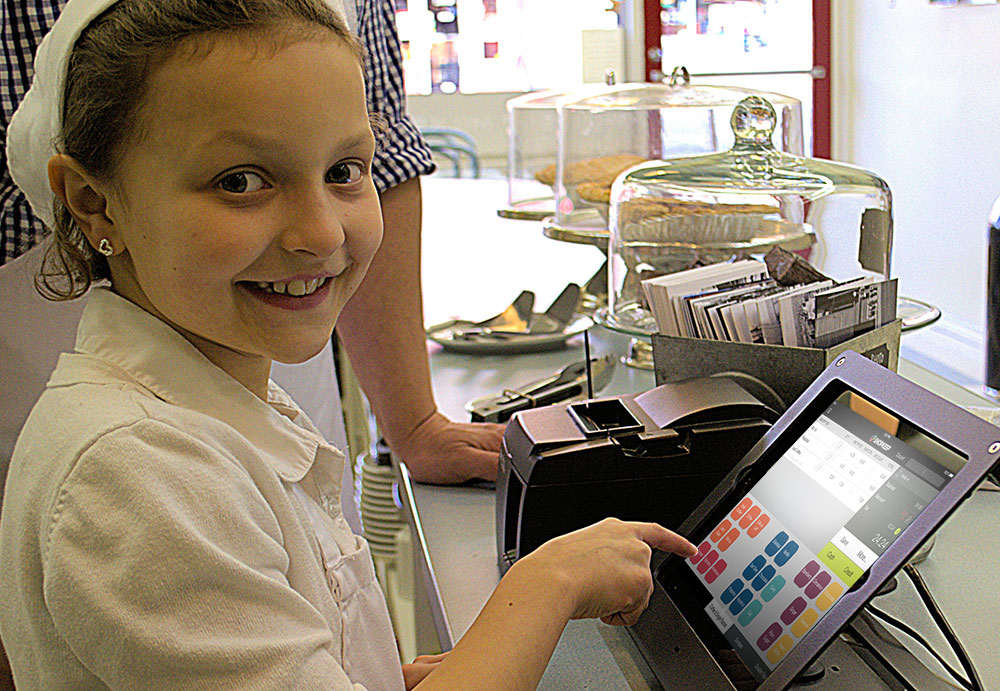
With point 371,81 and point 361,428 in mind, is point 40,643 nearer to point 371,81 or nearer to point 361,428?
point 371,81

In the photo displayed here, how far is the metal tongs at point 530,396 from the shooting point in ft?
3.97

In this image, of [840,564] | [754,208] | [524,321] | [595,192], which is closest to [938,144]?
[595,192]

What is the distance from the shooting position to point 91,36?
2.08 ft

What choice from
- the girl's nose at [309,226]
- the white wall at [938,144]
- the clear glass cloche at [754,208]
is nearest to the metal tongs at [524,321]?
the clear glass cloche at [754,208]

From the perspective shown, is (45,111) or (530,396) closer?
(45,111)

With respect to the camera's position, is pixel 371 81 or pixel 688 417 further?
pixel 371 81

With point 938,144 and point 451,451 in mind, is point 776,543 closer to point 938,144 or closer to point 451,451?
point 451,451

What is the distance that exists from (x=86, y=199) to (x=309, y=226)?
16 centimetres

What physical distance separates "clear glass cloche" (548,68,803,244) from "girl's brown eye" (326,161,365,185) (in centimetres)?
121

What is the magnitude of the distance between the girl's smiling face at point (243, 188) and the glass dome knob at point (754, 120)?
75cm

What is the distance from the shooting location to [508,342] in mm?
1558

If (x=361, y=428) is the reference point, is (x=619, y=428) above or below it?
above

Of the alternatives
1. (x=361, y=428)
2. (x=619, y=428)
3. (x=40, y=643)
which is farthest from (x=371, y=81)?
(x=361, y=428)

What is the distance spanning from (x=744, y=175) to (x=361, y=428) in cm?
133
